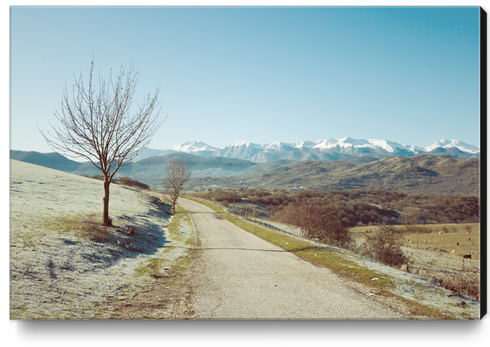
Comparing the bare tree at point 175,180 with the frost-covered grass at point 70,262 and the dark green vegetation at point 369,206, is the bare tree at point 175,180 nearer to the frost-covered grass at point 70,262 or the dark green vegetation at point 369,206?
the dark green vegetation at point 369,206

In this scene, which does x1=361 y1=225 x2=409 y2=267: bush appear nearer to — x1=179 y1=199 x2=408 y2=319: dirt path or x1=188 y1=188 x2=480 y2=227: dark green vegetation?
x1=179 y1=199 x2=408 y2=319: dirt path

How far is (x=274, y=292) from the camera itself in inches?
346

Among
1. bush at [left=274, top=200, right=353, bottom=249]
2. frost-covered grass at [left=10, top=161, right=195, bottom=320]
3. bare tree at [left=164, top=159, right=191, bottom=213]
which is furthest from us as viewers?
bare tree at [left=164, top=159, right=191, bottom=213]

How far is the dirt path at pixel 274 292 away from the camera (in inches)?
293

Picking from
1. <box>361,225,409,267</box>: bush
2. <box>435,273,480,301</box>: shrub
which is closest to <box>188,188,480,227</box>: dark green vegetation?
<box>361,225,409,267</box>: bush

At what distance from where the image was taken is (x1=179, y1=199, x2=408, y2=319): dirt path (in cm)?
745

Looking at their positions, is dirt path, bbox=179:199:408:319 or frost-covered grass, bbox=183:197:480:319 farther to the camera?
dirt path, bbox=179:199:408:319

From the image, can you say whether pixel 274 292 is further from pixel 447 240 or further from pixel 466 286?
pixel 447 240

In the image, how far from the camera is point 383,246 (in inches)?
787

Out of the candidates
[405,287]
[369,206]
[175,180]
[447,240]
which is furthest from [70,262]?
→ [369,206]

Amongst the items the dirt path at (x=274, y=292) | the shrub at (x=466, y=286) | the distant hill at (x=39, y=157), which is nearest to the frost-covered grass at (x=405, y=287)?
the dirt path at (x=274, y=292)

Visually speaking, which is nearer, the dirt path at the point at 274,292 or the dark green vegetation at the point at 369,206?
the dirt path at the point at 274,292

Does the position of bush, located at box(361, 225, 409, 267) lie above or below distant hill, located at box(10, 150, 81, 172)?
below
